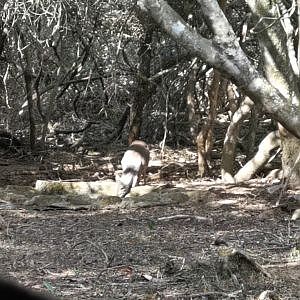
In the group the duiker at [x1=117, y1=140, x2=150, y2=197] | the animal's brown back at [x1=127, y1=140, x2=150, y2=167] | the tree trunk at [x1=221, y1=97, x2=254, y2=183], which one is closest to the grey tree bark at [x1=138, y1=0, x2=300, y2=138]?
the duiker at [x1=117, y1=140, x2=150, y2=197]

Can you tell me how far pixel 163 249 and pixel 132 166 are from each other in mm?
3321

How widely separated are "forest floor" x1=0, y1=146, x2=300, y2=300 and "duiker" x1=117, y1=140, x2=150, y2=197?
2.27 ft

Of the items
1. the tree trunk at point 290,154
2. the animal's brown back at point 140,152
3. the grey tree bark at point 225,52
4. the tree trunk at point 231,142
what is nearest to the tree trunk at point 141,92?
the animal's brown back at point 140,152

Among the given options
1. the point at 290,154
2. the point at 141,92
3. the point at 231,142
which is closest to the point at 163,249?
the point at 290,154

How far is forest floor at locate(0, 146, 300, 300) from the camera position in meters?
3.90

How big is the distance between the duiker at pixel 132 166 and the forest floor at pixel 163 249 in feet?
2.27

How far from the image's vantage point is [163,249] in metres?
5.07

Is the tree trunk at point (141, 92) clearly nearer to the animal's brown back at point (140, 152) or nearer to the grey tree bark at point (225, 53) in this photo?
the animal's brown back at point (140, 152)

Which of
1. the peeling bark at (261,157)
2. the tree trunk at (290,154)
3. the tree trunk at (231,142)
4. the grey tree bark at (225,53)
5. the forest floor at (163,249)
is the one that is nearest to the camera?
the forest floor at (163,249)

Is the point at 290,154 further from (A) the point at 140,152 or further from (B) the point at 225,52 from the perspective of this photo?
(B) the point at 225,52

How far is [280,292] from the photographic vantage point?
3.80 metres

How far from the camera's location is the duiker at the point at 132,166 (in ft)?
26.3

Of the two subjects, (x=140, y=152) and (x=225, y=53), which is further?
(x=140, y=152)

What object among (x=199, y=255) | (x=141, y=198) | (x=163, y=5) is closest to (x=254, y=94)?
(x=163, y=5)
